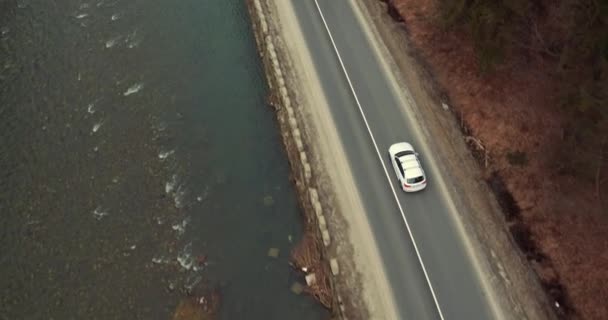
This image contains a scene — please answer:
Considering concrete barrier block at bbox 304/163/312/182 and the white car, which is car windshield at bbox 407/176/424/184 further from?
concrete barrier block at bbox 304/163/312/182

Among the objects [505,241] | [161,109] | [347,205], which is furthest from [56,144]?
[505,241]

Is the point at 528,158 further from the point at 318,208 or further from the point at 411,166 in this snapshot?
the point at 318,208

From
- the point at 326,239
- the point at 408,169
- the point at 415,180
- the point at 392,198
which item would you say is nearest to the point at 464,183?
the point at 415,180

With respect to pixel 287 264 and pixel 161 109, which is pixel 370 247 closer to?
pixel 287 264

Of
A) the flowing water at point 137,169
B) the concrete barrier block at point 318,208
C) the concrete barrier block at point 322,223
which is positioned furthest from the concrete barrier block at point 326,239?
the flowing water at point 137,169

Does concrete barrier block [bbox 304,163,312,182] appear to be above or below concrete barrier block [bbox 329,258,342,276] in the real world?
above

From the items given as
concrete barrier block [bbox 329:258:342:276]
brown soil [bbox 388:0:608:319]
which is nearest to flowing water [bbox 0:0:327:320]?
concrete barrier block [bbox 329:258:342:276]
